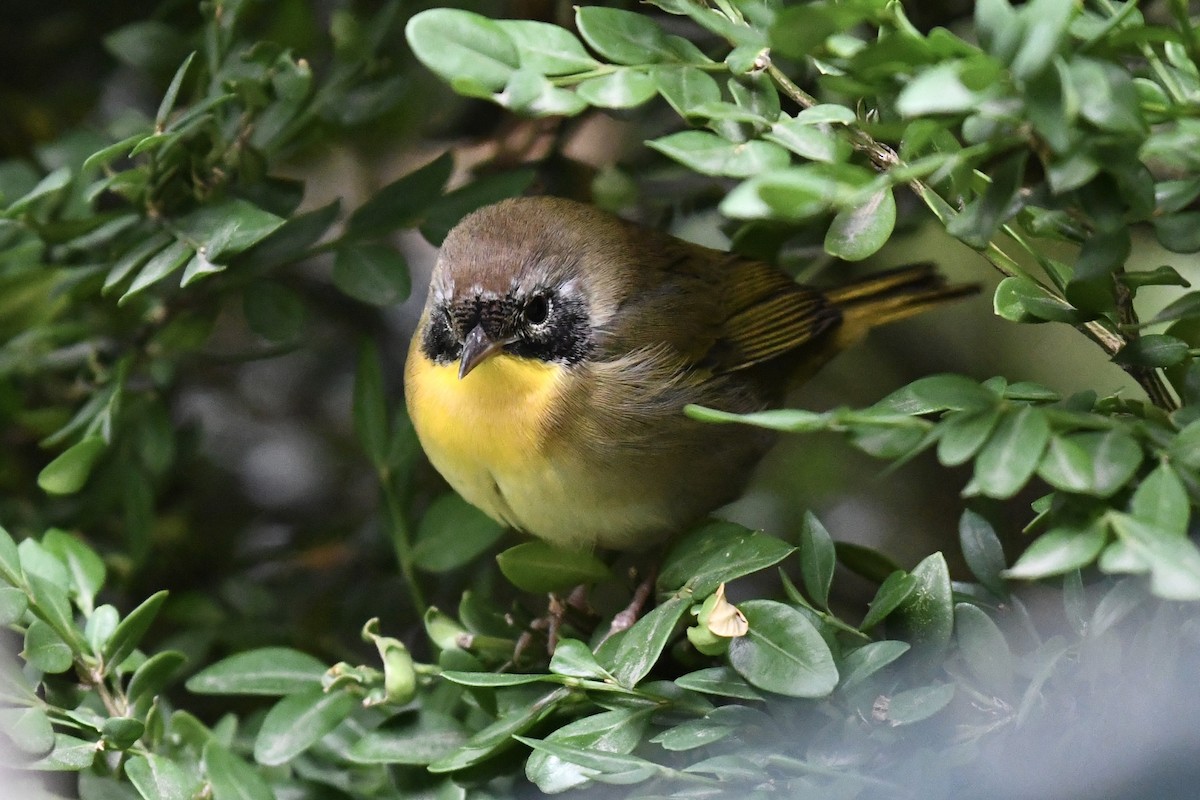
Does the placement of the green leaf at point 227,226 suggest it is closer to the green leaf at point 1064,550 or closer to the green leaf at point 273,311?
the green leaf at point 273,311

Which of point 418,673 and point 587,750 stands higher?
point 587,750

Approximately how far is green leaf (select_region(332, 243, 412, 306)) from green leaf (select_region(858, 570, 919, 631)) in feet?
2.95

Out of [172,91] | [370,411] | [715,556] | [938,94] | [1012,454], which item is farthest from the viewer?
[370,411]

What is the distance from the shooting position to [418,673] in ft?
4.89

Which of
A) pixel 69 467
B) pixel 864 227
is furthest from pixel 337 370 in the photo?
pixel 864 227

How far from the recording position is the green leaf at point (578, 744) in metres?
1.21

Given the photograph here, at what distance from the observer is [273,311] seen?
1.80 m

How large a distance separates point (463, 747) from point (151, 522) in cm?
85

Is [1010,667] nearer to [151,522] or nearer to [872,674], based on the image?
[872,674]

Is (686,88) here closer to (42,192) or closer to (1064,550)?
(1064,550)

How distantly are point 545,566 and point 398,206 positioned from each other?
0.66 metres

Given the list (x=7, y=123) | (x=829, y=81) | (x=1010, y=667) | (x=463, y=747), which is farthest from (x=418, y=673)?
(x=7, y=123)

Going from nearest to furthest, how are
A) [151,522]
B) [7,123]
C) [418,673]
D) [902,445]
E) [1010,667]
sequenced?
[902,445] < [1010,667] < [418,673] < [151,522] < [7,123]

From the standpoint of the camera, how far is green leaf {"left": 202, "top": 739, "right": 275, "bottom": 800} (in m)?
1.34
